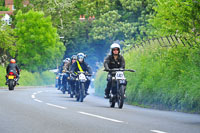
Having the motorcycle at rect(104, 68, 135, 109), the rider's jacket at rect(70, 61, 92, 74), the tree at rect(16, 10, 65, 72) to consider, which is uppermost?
the tree at rect(16, 10, 65, 72)

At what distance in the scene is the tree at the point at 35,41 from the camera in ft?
187

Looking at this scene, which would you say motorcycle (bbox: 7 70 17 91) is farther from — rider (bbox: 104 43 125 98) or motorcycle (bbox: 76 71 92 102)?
rider (bbox: 104 43 125 98)

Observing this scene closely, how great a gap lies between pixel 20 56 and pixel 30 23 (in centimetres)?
370

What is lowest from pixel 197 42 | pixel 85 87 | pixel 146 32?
pixel 85 87

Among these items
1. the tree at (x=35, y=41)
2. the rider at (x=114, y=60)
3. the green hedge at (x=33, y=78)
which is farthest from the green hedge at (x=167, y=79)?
the tree at (x=35, y=41)

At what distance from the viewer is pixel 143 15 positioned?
54719 millimetres

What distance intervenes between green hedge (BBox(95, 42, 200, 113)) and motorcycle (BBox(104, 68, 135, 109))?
166 cm

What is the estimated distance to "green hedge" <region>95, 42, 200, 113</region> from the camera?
16.2m

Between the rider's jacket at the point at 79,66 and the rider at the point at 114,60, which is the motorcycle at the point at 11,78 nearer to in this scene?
the rider's jacket at the point at 79,66

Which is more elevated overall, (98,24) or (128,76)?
(98,24)

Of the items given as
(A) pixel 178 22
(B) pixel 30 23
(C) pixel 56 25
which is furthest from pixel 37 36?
(A) pixel 178 22

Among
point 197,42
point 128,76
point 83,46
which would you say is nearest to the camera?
point 197,42

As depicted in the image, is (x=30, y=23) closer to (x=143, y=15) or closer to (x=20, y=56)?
(x=20, y=56)

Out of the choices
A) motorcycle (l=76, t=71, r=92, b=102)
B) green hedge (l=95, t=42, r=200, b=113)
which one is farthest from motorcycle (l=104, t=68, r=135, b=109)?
motorcycle (l=76, t=71, r=92, b=102)
